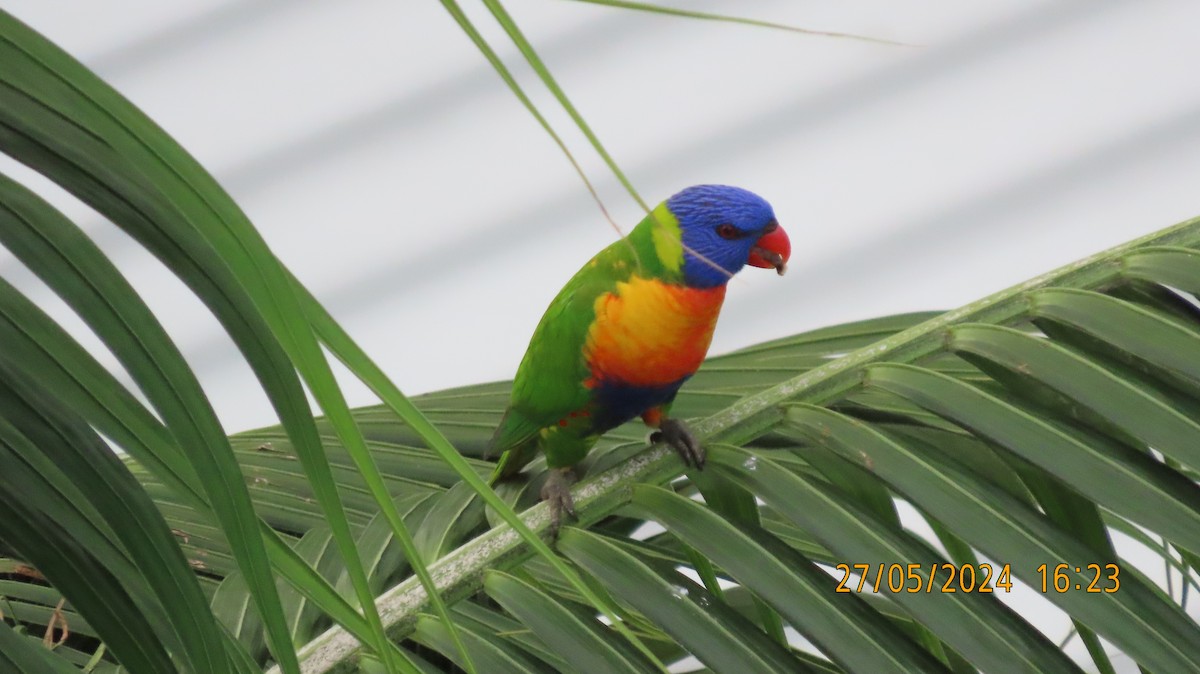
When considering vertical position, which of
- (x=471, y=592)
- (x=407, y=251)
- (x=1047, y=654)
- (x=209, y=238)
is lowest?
(x=1047, y=654)

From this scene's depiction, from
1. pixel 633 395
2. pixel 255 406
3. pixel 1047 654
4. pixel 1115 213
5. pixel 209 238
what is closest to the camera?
pixel 209 238

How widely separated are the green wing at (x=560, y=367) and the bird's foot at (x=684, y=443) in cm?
17

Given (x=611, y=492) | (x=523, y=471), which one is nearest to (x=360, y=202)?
(x=523, y=471)

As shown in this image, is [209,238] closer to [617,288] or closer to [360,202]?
[617,288]

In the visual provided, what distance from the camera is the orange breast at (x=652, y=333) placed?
38.5 inches

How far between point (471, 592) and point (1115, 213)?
208 centimetres

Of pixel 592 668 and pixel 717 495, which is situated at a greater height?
pixel 717 495

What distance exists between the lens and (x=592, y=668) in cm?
62

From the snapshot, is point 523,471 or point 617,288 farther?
point 523,471

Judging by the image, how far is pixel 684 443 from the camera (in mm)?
801
